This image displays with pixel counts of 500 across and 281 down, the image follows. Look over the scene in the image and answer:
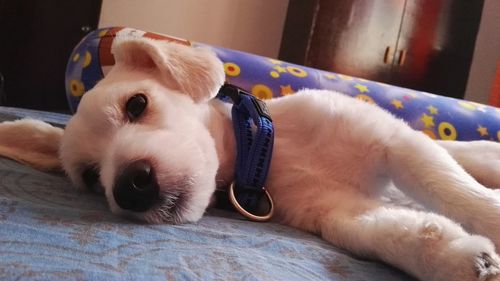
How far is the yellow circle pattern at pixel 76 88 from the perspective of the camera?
5.91 ft

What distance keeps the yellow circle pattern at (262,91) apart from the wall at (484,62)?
3.01 metres

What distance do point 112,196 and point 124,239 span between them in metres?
0.16

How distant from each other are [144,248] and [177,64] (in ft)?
1.77

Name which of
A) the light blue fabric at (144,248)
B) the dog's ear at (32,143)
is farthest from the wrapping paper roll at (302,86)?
the light blue fabric at (144,248)

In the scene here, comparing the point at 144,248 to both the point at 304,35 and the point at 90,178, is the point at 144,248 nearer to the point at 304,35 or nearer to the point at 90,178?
the point at 90,178

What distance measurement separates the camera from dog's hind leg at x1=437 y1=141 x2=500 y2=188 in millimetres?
1357

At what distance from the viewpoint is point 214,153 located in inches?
38.9

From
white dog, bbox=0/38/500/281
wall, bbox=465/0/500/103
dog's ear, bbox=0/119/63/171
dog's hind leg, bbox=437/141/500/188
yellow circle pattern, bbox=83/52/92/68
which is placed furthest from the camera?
wall, bbox=465/0/500/103

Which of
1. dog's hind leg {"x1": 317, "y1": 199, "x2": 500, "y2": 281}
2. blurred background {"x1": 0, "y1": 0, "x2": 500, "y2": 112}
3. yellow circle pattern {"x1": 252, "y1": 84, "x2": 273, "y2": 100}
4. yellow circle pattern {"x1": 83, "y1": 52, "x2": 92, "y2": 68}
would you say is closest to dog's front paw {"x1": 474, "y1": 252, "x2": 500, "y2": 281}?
dog's hind leg {"x1": 317, "y1": 199, "x2": 500, "y2": 281}

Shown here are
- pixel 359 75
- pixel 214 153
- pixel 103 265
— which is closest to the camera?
pixel 103 265

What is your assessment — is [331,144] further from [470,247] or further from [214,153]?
[470,247]

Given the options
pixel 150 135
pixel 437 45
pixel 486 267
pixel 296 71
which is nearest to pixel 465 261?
pixel 486 267

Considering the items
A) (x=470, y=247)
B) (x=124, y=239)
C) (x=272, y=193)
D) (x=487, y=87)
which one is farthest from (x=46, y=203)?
(x=487, y=87)

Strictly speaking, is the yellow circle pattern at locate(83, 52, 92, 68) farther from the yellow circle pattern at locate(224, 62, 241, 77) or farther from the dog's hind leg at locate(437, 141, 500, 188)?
the dog's hind leg at locate(437, 141, 500, 188)
